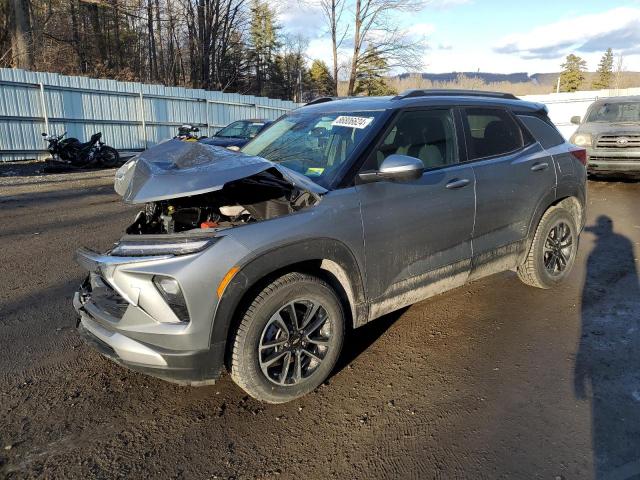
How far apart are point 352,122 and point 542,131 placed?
7.20 feet

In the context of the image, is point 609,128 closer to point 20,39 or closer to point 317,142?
point 317,142

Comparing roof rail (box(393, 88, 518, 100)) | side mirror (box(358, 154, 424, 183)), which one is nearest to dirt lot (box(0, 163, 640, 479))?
side mirror (box(358, 154, 424, 183))

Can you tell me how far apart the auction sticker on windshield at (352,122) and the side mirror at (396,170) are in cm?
48

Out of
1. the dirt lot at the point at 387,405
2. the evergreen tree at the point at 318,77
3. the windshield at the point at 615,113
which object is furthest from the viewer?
the evergreen tree at the point at 318,77

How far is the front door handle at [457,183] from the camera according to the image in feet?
11.7

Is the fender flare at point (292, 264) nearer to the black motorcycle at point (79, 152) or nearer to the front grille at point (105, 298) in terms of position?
the front grille at point (105, 298)

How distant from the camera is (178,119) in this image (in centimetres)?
1970

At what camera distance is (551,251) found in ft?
15.1

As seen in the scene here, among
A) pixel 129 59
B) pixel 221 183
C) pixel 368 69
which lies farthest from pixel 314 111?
pixel 129 59

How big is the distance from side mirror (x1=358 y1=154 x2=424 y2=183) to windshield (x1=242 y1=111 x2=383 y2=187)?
0.80ft

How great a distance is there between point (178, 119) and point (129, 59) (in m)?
21.3

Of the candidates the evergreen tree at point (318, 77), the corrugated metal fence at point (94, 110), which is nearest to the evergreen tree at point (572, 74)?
the evergreen tree at point (318, 77)

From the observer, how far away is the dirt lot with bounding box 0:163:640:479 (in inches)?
94.3

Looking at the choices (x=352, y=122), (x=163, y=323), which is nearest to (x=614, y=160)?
(x=352, y=122)
